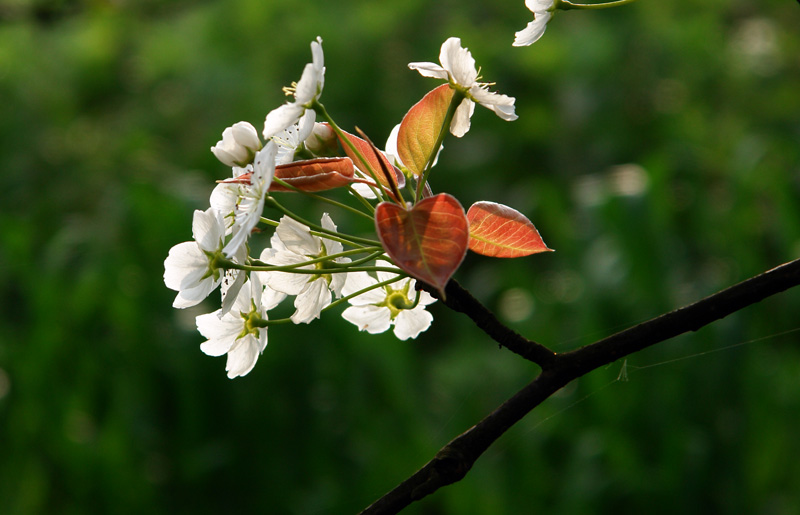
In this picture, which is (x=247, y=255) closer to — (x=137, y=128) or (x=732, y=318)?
(x=732, y=318)

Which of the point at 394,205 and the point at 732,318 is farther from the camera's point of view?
the point at 732,318

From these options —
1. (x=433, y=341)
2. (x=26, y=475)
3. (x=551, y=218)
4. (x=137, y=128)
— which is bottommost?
(x=433, y=341)

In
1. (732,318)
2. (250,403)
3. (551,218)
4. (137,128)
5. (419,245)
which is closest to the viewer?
(419,245)

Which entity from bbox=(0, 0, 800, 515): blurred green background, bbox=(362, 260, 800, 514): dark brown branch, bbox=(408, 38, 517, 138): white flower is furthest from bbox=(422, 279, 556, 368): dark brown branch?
bbox=(0, 0, 800, 515): blurred green background

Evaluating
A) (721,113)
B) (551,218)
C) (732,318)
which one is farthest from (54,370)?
(721,113)

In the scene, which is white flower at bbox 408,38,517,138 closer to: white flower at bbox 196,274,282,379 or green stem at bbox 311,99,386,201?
green stem at bbox 311,99,386,201

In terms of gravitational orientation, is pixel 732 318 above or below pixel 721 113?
above

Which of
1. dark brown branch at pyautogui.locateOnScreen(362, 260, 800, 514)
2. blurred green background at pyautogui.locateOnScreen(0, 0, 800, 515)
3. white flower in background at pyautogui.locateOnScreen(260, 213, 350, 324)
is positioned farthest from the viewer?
blurred green background at pyautogui.locateOnScreen(0, 0, 800, 515)

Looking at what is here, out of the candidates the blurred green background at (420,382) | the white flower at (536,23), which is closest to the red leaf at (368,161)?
the white flower at (536,23)
